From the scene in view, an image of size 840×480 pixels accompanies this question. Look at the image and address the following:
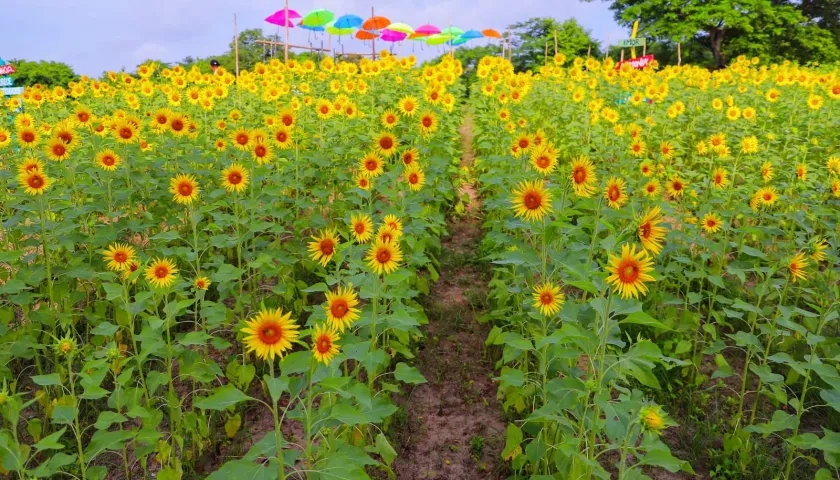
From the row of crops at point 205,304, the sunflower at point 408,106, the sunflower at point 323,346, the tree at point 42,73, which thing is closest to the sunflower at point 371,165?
the row of crops at point 205,304

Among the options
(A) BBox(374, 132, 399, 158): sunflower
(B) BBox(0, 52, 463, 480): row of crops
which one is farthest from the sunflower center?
(A) BBox(374, 132, 399, 158): sunflower

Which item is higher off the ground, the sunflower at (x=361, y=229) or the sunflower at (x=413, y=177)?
the sunflower at (x=413, y=177)

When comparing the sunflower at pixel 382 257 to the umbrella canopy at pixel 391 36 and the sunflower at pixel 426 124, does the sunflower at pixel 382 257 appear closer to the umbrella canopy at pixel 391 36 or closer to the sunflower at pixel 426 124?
the sunflower at pixel 426 124

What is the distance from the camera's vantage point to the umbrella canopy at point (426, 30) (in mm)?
22266

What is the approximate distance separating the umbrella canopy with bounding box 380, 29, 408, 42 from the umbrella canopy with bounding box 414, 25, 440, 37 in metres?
0.70

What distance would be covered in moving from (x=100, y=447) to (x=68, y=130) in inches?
93.5

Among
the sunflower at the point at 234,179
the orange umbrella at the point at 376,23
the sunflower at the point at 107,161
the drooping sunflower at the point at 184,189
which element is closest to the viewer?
the drooping sunflower at the point at 184,189

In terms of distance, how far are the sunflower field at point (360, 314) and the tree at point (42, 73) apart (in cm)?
1963

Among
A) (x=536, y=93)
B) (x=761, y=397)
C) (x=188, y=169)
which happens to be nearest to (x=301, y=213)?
(x=188, y=169)

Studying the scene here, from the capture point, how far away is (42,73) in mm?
21750

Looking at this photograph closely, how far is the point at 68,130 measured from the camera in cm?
362

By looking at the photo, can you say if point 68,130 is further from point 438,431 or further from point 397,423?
point 438,431

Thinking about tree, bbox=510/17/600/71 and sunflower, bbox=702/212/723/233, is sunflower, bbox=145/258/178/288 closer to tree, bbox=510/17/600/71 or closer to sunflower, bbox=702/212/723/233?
sunflower, bbox=702/212/723/233

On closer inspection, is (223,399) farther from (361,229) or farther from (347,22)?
(347,22)
